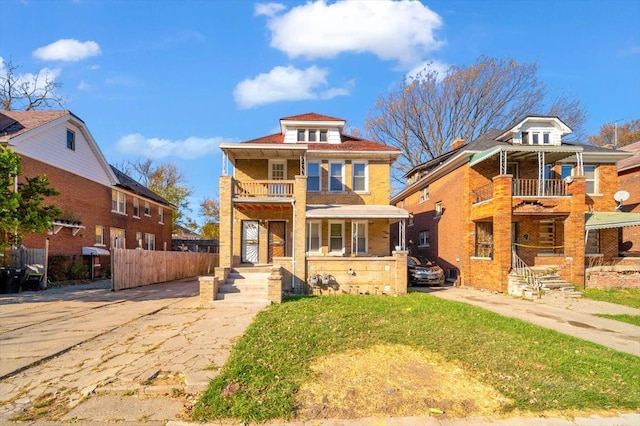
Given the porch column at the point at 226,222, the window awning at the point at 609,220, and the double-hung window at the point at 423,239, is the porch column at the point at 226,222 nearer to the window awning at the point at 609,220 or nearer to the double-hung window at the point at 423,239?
the double-hung window at the point at 423,239

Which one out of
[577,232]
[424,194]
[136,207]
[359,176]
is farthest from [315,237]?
[136,207]

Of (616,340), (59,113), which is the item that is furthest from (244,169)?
(616,340)

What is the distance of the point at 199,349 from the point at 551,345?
271 inches

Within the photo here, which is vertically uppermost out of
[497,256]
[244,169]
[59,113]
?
[59,113]

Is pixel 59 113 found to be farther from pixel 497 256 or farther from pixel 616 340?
pixel 616 340

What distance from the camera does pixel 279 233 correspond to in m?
16.0

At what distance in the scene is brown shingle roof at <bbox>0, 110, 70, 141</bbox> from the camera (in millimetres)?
15078

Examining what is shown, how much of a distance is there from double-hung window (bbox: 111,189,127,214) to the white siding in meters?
1.24

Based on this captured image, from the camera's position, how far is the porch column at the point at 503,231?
563 inches

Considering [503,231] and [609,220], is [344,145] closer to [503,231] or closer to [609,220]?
[503,231]

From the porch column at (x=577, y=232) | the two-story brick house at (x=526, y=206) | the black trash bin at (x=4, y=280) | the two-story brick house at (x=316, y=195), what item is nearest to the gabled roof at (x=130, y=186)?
the black trash bin at (x=4, y=280)

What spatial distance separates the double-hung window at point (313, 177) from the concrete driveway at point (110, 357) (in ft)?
25.3

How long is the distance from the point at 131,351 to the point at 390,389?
471 centimetres

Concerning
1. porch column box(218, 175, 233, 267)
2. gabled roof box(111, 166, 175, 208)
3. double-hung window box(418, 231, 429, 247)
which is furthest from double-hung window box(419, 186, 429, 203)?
gabled roof box(111, 166, 175, 208)
